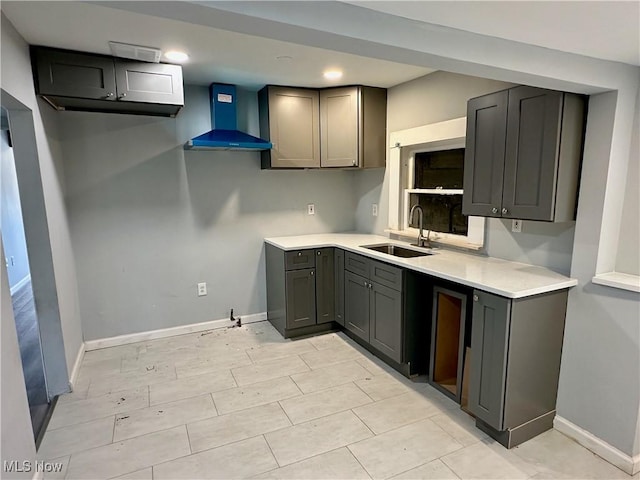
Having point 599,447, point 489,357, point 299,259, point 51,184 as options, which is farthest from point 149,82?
point 599,447

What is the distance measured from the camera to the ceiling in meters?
1.39

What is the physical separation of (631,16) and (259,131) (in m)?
2.89

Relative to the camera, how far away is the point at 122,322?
3430 mm

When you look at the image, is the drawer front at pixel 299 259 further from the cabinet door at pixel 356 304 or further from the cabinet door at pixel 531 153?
the cabinet door at pixel 531 153

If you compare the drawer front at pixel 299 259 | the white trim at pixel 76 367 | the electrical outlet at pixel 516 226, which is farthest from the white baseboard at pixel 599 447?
the white trim at pixel 76 367

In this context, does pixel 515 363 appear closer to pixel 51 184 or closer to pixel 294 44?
pixel 294 44

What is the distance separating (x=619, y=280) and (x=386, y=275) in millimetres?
1392

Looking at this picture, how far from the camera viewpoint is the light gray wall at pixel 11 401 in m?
1.54

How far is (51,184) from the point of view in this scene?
2611 mm

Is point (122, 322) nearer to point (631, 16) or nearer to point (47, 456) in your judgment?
point (47, 456)

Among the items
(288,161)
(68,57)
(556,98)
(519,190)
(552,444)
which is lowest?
(552,444)

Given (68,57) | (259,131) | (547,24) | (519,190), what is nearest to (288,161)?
(259,131)

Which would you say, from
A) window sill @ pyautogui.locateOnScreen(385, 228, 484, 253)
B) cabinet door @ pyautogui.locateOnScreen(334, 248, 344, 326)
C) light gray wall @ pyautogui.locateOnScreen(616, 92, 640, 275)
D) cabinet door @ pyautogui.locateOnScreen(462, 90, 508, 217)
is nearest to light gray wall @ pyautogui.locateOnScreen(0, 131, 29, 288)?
cabinet door @ pyautogui.locateOnScreen(334, 248, 344, 326)

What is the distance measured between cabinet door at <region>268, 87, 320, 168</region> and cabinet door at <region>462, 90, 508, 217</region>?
5.15ft
